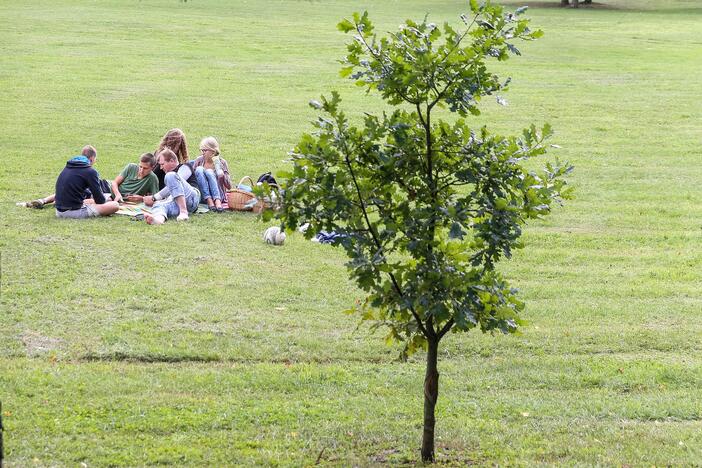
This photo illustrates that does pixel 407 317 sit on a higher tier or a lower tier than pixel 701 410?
higher

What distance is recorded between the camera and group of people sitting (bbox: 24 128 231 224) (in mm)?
15148

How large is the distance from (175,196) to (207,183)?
2.61ft

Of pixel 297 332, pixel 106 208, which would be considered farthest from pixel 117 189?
pixel 297 332

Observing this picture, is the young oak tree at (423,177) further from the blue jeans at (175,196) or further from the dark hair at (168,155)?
the dark hair at (168,155)

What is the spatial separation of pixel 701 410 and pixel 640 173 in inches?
480

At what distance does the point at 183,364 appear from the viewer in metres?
9.92

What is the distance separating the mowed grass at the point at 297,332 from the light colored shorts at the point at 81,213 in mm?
228

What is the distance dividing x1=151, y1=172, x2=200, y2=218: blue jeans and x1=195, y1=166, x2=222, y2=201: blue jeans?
0.23 meters

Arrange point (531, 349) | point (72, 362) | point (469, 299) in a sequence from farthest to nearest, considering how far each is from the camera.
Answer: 1. point (531, 349)
2. point (72, 362)
3. point (469, 299)

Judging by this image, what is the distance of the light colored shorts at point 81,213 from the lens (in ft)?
50.0

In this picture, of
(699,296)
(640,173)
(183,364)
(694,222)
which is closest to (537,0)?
(640,173)

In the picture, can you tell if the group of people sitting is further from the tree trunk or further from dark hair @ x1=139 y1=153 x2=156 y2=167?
the tree trunk

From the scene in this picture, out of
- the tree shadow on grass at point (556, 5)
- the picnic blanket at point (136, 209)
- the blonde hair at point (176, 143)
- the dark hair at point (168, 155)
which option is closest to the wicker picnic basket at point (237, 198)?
the picnic blanket at point (136, 209)

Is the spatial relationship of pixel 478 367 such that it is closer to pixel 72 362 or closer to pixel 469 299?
pixel 469 299
